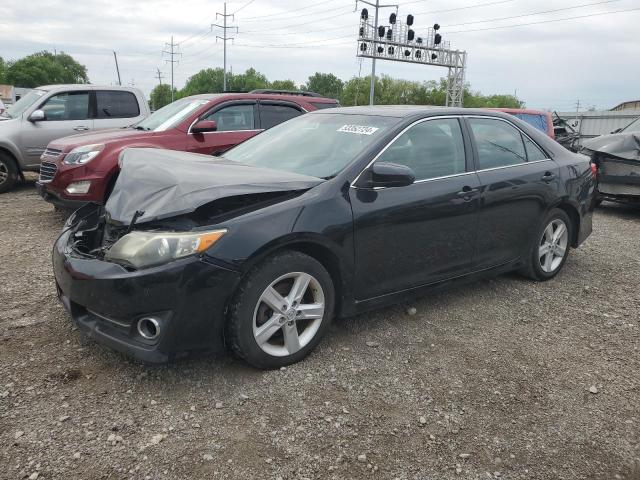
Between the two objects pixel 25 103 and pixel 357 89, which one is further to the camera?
pixel 357 89

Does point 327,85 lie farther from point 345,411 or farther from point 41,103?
point 345,411

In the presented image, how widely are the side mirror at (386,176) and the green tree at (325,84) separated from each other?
108 meters

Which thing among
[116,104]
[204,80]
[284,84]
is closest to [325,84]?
[284,84]

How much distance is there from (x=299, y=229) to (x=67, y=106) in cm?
777

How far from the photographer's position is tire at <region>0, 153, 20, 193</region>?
8.95 metres

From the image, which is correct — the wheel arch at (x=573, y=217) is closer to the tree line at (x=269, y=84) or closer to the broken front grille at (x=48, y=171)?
the broken front grille at (x=48, y=171)

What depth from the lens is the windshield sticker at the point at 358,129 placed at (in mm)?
3749

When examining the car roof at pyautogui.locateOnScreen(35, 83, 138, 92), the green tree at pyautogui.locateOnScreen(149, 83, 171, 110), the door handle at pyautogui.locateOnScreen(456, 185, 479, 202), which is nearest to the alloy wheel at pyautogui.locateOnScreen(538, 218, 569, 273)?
the door handle at pyautogui.locateOnScreen(456, 185, 479, 202)

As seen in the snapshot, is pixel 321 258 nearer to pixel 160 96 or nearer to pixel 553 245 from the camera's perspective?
pixel 553 245

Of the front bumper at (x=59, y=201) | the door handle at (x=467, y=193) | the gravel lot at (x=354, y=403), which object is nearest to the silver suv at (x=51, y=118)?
the front bumper at (x=59, y=201)

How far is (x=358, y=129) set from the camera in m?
3.84

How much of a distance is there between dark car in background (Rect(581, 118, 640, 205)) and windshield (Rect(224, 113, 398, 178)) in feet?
20.3

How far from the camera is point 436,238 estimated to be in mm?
3805

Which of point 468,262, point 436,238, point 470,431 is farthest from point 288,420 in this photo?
point 468,262
